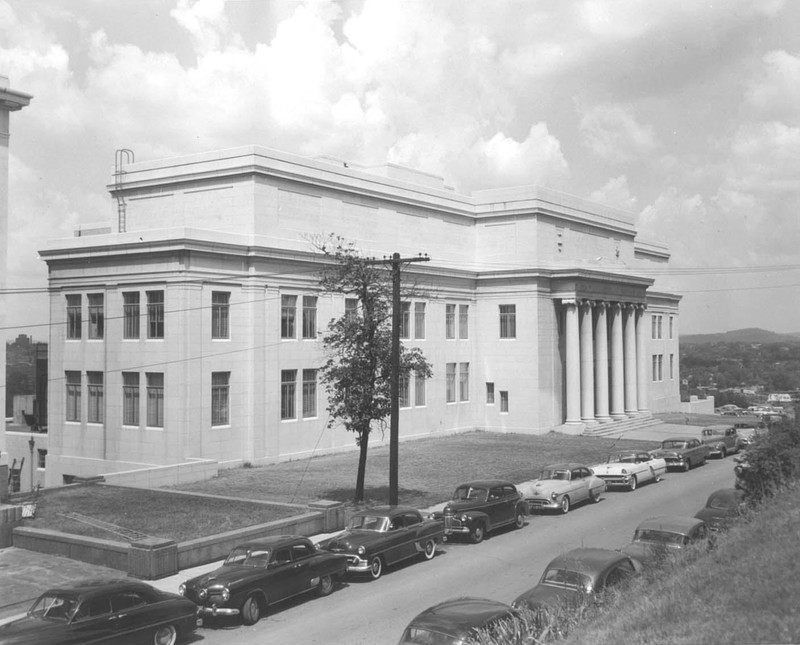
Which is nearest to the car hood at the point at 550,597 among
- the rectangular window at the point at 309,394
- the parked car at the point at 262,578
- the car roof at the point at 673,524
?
the car roof at the point at 673,524

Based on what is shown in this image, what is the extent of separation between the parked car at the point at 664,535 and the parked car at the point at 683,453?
18301 mm

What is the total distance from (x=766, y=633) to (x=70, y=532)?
18983 millimetres

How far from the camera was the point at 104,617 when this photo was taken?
13867 millimetres

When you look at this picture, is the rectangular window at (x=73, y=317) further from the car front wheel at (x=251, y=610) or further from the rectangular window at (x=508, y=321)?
the rectangular window at (x=508, y=321)

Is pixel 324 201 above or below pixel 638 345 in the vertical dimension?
above

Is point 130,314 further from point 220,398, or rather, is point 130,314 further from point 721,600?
point 721,600

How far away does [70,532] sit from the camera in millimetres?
22875

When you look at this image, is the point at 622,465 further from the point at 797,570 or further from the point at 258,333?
the point at 797,570

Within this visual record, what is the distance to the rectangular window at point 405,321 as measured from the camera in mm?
48250

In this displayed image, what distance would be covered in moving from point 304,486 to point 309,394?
1029 cm

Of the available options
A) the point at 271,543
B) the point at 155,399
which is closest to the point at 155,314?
the point at 155,399

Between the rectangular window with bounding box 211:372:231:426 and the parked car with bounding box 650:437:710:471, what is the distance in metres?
19.5

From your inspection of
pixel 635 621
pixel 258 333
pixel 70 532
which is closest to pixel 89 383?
pixel 258 333

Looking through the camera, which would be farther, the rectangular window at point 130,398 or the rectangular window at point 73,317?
the rectangular window at point 73,317
